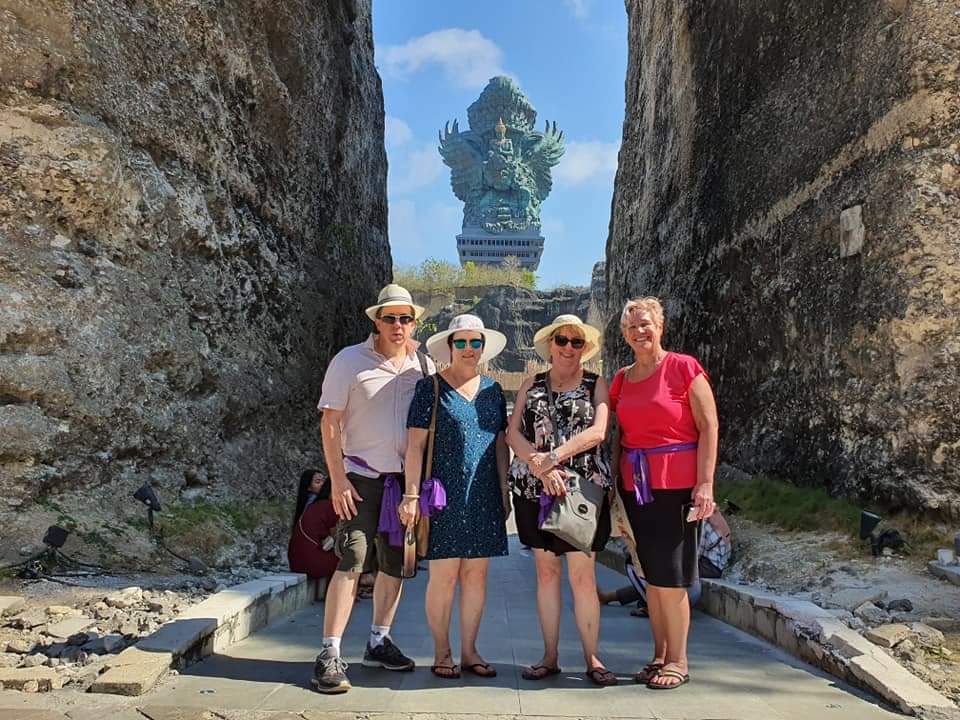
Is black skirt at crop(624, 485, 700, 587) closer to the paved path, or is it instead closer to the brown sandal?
the brown sandal

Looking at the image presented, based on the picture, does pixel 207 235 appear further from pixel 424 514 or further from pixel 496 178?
pixel 496 178

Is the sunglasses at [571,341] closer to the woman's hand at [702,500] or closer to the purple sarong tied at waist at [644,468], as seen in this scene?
the purple sarong tied at waist at [644,468]

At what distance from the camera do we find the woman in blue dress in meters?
3.49

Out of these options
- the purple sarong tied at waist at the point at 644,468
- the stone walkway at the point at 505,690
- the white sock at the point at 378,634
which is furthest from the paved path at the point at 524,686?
the purple sarong tied at waist at the point at 644,468

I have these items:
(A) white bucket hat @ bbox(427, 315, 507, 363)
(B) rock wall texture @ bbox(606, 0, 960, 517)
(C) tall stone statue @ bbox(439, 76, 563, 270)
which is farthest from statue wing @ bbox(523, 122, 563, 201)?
(A) white bucket hat @ bbox(427, 315, 507, 363)

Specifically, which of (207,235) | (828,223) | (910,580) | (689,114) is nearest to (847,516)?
(910,580)

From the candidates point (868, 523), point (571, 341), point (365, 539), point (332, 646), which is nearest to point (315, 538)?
point (365, 539)

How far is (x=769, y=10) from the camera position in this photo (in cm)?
867

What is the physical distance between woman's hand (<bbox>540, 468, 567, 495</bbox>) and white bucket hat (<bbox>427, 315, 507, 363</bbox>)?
0.63 meters

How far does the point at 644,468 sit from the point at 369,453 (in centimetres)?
122

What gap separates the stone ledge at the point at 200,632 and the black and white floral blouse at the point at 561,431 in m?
1.64

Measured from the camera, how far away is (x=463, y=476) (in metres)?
3.51

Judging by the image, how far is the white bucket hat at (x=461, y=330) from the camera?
366cm

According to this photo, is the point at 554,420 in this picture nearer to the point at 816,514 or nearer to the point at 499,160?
the point at 816,514
